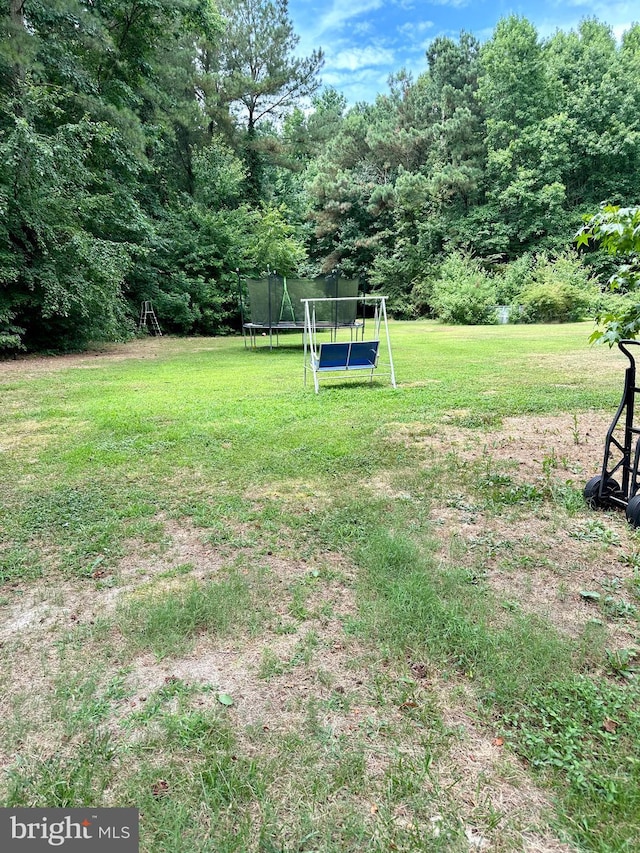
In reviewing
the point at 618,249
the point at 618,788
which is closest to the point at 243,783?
the point at 618,788

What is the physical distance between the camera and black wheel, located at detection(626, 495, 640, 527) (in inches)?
97.3

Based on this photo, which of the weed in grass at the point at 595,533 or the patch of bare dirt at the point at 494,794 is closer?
the patch of bare dirt at the point at 494,794

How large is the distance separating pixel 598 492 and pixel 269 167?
24.4 m

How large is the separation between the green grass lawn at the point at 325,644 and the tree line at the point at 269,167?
8781 millimetres

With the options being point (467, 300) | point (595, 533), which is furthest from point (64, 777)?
point (467, 300)

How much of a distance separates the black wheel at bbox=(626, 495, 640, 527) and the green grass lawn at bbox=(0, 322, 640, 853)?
0.63ft

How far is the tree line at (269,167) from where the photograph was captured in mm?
10469

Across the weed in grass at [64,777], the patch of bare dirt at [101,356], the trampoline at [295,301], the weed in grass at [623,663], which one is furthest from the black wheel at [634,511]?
the trampoline at [295,301]

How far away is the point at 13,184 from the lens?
939cm

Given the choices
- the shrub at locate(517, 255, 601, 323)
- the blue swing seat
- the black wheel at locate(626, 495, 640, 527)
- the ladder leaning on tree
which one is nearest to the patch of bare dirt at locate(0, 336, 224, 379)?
the ladder leaning on tree

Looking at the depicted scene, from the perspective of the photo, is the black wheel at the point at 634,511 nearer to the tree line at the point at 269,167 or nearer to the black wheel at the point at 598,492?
the black wheel at the point at 598,492

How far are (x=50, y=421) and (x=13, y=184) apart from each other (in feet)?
23.5

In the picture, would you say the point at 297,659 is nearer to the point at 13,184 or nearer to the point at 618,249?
the point at 618,249

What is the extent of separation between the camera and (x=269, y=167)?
2316cm
